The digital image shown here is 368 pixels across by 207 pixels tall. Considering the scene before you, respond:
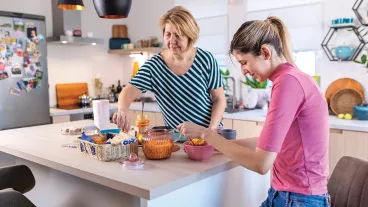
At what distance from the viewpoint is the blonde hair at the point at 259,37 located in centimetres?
120

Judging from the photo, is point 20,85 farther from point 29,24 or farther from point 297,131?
point 297,131

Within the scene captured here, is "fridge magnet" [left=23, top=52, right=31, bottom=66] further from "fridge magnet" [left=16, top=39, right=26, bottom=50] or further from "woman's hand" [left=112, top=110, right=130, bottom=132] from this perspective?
"woman's hand" [left=112, top=110, right=130, bottom=132]

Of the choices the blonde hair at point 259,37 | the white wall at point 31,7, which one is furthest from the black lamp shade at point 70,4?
the white wall at point 31,7

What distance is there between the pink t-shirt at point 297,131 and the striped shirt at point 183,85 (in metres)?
0.82

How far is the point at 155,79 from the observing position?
6.70 ft

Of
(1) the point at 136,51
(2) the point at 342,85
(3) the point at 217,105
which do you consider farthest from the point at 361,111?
(1) the point at 136,51

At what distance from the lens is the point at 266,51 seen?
1213mm

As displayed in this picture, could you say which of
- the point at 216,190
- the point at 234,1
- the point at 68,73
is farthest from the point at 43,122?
the point at 216,190

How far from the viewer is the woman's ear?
1.20 meters

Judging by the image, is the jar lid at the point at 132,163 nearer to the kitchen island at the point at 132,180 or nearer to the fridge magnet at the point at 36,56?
the kitchen island at the point at 132,180

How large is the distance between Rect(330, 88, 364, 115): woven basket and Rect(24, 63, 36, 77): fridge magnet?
3170 millimetres

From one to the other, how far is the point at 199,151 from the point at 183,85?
1.99 ft

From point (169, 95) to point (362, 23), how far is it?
2.29m

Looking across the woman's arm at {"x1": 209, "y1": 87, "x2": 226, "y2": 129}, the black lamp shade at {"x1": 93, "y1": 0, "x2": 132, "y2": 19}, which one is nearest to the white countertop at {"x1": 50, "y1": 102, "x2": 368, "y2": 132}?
the woman's arm at {"x1": 209, "y1": 87, "x2": 226, "y2": 129}
